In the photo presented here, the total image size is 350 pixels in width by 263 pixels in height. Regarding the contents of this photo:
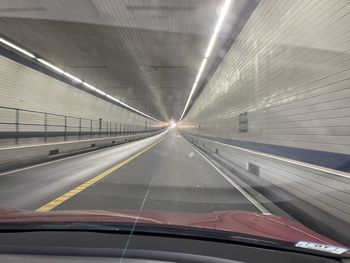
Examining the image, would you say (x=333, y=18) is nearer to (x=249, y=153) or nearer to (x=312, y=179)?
(x=312, y=179)

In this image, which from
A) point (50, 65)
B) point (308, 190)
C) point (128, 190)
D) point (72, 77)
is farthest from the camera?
point (72, 77)

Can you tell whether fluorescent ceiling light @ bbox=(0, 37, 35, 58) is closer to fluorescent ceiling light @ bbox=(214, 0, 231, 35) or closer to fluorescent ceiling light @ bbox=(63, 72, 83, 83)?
fluorescent ceiling light @ bbox=(63, 72, 83, 83)

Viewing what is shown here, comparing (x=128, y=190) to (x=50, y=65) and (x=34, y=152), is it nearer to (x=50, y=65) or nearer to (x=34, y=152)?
(x=34, y=152)

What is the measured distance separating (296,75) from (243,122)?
7.55 metres

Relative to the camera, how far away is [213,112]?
2939 cm

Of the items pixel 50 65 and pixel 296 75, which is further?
pixel 50 65

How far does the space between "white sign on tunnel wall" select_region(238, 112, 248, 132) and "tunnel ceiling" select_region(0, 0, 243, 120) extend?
11.9 ft

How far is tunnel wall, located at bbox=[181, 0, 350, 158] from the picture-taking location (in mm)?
7051

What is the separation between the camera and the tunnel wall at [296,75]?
705 centimetres

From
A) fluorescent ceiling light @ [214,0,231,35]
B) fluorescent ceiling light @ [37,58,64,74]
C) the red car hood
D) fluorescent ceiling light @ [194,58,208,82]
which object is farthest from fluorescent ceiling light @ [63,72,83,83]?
the red car hood

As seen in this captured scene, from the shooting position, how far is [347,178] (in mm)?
5984

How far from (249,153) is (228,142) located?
6669 millimetres

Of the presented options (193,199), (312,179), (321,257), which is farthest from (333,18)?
(321,257)

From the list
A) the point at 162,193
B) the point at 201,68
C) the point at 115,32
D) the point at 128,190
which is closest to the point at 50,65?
the point at 115,32
